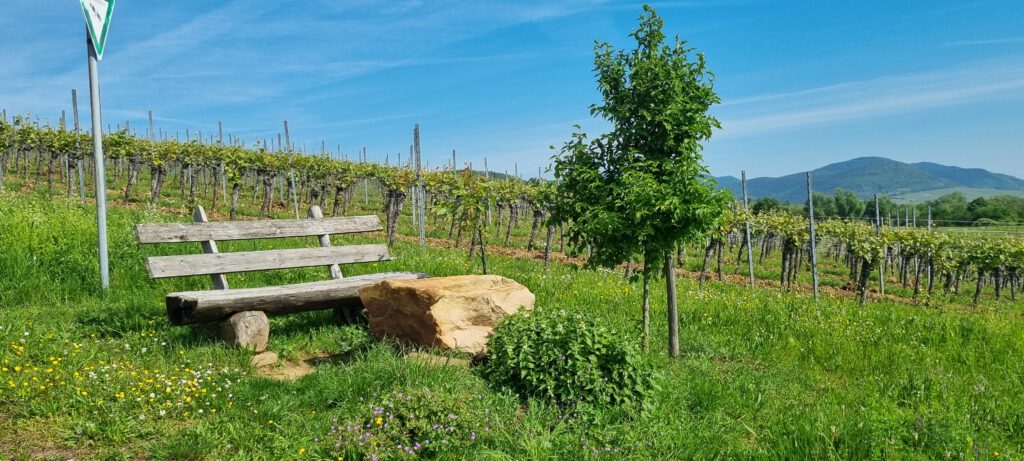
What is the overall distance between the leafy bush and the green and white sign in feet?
20.9

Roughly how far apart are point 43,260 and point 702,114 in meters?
8.55

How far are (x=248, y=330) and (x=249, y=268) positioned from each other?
4.45ft

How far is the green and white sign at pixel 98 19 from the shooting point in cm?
759

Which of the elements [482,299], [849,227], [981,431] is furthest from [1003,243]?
[482,299]

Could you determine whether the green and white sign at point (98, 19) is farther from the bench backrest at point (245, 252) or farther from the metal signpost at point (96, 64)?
the bench backrest at point (245, 252)

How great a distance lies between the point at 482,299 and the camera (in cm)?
659

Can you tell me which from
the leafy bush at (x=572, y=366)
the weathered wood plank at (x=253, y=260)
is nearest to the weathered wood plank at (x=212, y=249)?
the weathered wood plank at (x=253, y=260)

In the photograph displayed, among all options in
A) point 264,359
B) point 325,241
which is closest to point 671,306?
point 264,359

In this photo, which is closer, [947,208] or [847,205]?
[947,208]

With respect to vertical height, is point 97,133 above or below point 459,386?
above

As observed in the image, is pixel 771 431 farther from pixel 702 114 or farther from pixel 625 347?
pixel 702 114

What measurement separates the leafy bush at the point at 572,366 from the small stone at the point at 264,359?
2.42m

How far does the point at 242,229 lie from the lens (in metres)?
7.77

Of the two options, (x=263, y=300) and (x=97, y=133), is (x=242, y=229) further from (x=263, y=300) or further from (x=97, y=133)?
(x=97, y=133)
